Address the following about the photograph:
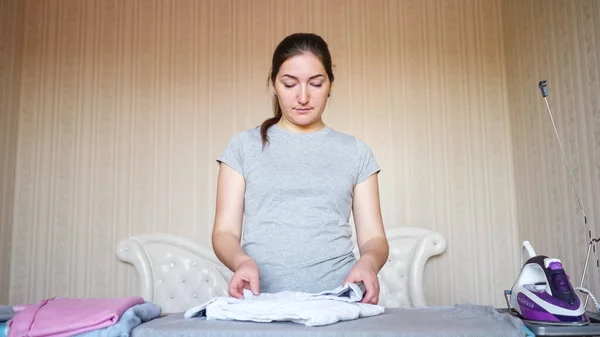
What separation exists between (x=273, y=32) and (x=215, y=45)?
283 mm

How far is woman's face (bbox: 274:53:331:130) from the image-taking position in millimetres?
1344

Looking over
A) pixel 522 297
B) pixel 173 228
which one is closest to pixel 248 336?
pixel 522 297

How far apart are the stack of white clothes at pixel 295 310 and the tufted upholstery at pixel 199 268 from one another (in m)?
1.69

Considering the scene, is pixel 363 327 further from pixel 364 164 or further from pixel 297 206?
pixel 364 164

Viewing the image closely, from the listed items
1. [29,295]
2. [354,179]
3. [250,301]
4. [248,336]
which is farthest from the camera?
[29,295]

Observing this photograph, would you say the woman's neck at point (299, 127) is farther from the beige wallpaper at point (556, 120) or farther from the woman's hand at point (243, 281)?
the beige wallpaper at point (556, 120)

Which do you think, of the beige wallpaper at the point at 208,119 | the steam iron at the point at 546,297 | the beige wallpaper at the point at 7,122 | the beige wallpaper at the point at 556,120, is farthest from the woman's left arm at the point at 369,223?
the beige wallpaper at the point at 7,122

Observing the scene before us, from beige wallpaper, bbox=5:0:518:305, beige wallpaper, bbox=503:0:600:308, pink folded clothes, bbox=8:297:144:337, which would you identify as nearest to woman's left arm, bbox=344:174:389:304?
pink folded clothes, bbox=8:297:144:337

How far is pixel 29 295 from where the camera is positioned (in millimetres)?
2789

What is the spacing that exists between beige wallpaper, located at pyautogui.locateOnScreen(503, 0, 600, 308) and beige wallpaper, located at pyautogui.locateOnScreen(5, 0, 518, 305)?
0.16m

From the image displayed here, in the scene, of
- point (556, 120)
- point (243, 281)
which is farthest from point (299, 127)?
point (556, 120)

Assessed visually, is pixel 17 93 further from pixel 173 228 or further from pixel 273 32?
pixel 273 32

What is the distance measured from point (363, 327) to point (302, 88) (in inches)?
24.0

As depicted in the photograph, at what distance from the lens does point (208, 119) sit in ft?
9.50
